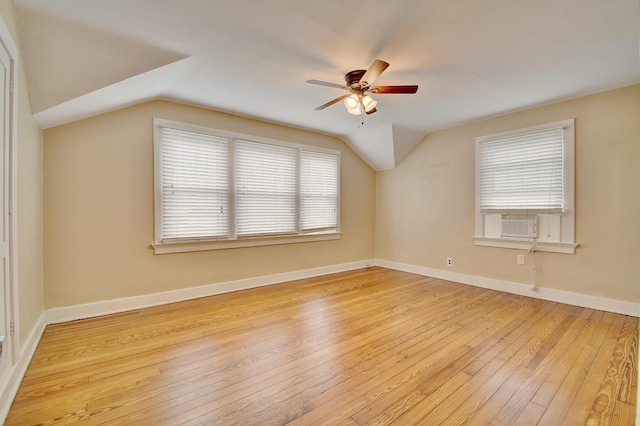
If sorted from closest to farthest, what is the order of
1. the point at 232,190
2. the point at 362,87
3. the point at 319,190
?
the point at 362,87
the point at 232,190
the point at 319,190

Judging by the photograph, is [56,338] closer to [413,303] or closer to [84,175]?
[84,175]

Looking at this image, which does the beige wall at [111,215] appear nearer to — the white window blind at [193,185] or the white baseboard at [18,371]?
the white window blind at [193,185]

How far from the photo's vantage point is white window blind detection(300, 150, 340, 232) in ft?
15.7

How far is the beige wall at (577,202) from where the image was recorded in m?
3.11

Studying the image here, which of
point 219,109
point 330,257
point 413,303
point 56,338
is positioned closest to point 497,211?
point 413,303

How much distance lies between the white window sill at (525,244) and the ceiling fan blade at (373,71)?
2966 millimetres

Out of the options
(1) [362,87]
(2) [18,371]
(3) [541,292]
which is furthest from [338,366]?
(3) [541,292]

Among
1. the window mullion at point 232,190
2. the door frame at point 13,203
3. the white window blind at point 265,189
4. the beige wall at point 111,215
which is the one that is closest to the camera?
the door frame at point 13,203

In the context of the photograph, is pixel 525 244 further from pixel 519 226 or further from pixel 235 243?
pixel 235 243

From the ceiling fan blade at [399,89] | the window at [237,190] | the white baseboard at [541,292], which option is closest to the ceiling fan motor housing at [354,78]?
the ceiling fan blade at [399,89]

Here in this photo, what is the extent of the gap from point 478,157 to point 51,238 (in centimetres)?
535

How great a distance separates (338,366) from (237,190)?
9.02 feet

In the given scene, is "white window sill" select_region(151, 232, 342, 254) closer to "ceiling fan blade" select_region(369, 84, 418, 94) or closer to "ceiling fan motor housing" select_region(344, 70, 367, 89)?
"ceiling fan motor housing" select_region(344, 70, 367, 89)

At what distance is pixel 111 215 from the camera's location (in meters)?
3.16
